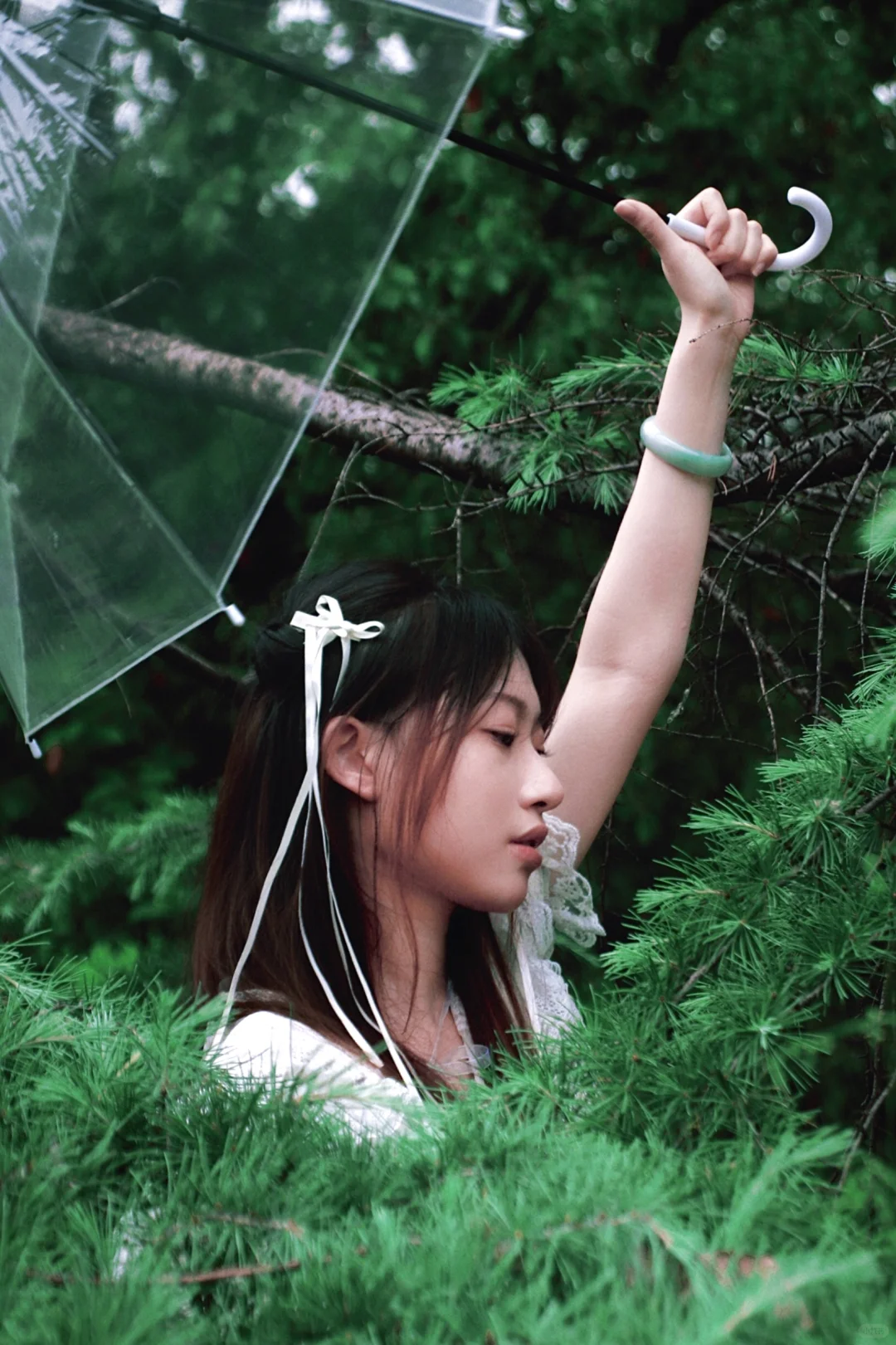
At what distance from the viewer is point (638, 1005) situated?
3.05 ft

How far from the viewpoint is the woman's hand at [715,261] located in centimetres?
141

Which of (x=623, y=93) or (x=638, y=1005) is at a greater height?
(x=623, y=93)

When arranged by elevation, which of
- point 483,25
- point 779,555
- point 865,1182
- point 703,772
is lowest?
point 703,772

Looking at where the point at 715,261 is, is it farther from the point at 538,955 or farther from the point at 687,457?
the point at 538,955

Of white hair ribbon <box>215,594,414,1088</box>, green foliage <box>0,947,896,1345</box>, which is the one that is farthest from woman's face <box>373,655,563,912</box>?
green foliage <box>0,947,896,1345</box>

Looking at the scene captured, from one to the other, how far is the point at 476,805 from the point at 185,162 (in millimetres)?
791

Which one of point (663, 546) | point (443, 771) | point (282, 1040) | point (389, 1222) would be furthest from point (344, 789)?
point (389, 1222)

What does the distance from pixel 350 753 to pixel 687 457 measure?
0.50m

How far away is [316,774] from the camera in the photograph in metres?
1.37

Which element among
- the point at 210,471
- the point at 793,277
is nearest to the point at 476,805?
the point at 210,471

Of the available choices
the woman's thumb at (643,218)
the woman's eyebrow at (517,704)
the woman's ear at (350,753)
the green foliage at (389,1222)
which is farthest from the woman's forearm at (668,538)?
the green foliage at (389,1222)

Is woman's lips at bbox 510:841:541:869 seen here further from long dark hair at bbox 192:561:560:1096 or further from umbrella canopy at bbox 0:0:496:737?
umbrella canopy at bbox 0:0:496:737

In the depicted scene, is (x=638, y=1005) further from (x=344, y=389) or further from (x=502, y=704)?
(x=344, y=389)

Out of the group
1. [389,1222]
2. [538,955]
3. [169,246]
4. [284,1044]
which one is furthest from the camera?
[538,955]
